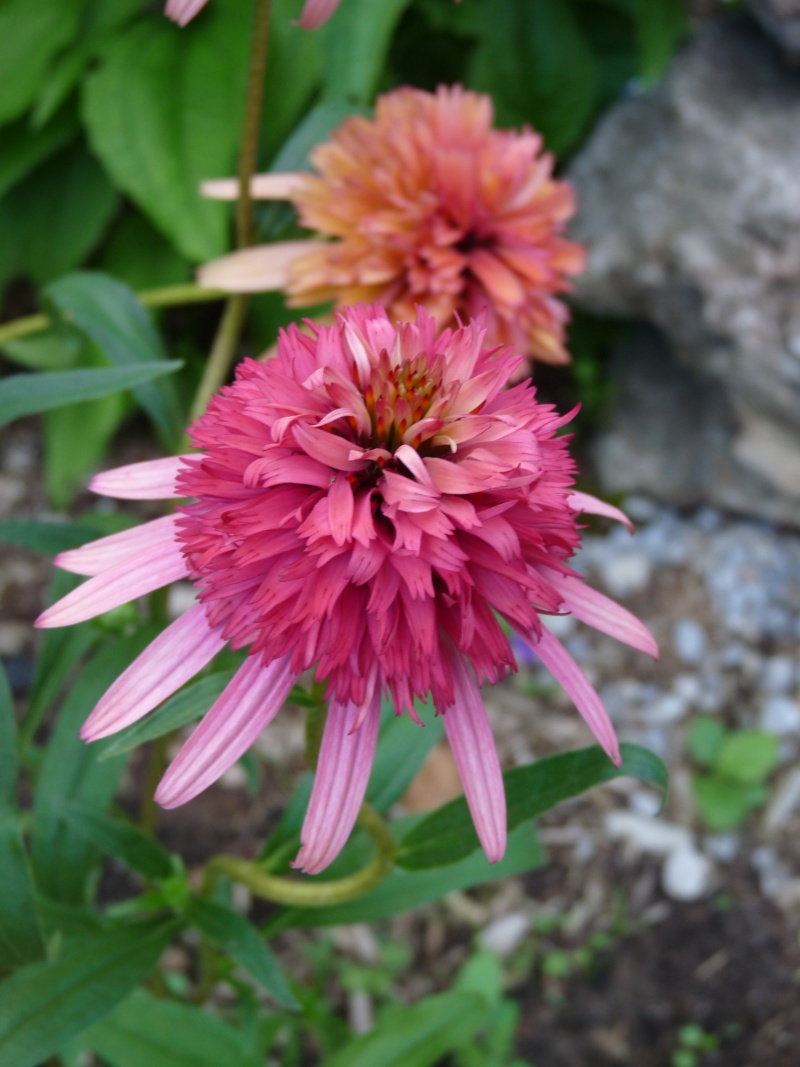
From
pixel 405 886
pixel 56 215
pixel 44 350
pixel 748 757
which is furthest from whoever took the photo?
pixel 56 215

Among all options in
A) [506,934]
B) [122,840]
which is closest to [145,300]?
[122,840]

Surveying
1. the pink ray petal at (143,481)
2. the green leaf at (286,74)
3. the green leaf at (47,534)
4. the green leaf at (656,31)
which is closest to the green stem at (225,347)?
the green leaf at (47,534)

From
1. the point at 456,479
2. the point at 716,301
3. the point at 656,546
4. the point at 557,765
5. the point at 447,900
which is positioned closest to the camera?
the point at 456,479

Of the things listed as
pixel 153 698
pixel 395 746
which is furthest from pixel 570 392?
pixel 153 698

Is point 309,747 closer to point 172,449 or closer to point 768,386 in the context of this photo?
point 172,449

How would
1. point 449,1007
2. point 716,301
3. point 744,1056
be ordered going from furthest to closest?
point 716,301
point 744,1056
point 449,1007

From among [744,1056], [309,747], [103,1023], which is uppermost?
[309,747]

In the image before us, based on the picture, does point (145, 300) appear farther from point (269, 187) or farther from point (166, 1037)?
point (166, 1037)

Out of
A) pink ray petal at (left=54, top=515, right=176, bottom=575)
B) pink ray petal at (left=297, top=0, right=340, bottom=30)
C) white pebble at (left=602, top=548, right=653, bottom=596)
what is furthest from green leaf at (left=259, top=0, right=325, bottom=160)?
pink ray petal at (left=54, top=515, right=176, bottom=575)
